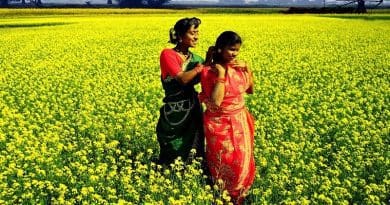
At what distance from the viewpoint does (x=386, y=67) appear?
1595cm

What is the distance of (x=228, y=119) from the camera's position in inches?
197

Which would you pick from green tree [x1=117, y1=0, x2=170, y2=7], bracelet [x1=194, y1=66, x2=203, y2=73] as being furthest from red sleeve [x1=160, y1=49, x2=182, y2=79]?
green tree [x1=117, y1=0, x2=170, y2=7]

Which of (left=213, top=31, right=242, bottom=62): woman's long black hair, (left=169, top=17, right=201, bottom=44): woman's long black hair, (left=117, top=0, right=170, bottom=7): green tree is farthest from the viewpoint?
(left=117, top=0, right=170, bottom=7): green tree

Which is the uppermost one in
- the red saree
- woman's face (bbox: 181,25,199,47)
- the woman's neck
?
woman's face (bbox: 181,25,199,47)

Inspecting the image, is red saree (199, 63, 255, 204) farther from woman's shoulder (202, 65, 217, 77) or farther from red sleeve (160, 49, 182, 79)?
red sleeve (160, 49, 182, 79)

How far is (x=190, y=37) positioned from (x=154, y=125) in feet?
10.2

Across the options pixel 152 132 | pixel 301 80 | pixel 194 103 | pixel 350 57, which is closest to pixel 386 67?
pixel 350 57

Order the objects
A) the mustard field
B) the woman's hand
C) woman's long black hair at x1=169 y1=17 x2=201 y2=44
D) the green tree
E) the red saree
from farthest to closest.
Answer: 1. the green tree
2. the mustard field
3. woman's long black hair at x1=169 y1=17 x2=201 y2=44
4. the red saree
5. the woman's hand

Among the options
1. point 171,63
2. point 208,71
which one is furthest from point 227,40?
point 171,63

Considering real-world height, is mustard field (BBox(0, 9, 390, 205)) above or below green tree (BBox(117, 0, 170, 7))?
above

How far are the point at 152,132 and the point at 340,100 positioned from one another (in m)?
3.90

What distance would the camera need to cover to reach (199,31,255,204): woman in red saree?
15.9 feet

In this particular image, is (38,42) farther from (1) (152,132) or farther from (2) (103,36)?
(1) (152,132)

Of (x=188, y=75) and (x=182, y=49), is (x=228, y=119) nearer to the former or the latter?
(x=188, y=75)
